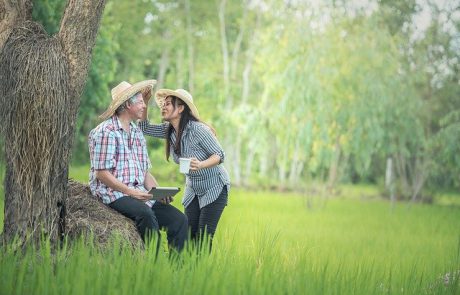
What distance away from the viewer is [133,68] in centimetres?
3372

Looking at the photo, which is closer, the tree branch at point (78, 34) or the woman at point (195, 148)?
the tree branch at point (78, 34)

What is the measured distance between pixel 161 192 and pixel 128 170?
0.35m

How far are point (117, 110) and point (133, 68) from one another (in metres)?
27.8

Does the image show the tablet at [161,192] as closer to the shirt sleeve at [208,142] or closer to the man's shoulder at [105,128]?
the man's shoulder at [105,128]

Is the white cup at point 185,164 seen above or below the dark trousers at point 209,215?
above

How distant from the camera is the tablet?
5.86m

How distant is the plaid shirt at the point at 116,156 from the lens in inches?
235

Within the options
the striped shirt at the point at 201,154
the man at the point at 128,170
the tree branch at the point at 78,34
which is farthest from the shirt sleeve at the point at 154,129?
the tree branch at the point at 78,34

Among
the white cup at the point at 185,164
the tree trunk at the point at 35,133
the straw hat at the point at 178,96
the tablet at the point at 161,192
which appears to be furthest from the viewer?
the straw hat at the point at 178,96

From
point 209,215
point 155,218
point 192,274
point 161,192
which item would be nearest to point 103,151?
point 161,192

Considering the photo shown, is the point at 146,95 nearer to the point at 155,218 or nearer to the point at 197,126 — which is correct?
the point at 197,126

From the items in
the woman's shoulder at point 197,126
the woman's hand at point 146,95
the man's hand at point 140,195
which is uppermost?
the woman's hand at point 146,95

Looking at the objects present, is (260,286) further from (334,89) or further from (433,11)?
(433,11)

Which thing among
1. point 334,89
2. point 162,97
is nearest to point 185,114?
point 162,97
